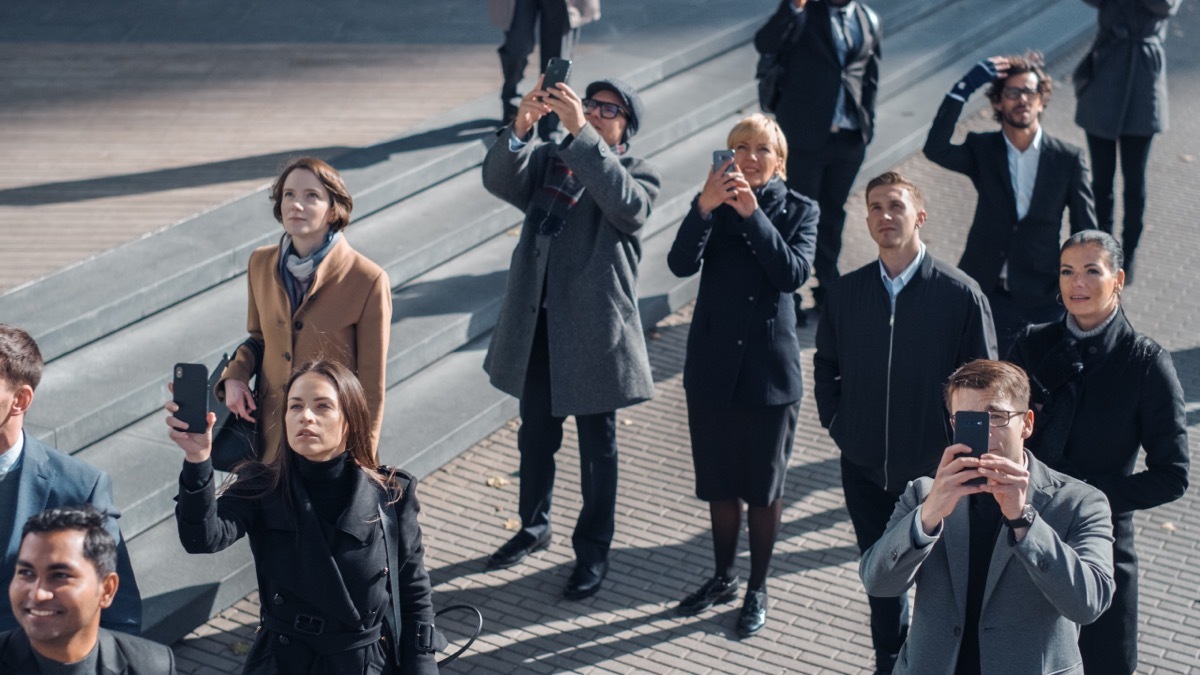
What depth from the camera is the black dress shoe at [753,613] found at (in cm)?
663

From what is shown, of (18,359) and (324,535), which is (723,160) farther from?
(18,359)

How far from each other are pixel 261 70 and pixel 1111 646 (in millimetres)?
8417

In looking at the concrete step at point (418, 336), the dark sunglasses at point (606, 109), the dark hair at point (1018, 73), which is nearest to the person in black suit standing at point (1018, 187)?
the dark hair at point (1018, 73)

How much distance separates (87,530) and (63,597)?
0.17 metres

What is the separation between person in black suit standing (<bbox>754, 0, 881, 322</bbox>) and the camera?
9.30 meters

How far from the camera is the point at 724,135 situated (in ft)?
39.9

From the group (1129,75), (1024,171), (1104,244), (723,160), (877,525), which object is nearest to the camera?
(1104,244)

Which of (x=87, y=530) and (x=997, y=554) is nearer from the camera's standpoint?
(x=87, y=530)

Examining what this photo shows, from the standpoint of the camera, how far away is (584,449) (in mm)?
6914

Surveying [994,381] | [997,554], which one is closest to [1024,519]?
[997,554]

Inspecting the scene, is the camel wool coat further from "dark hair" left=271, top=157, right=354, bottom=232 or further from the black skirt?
the black skirt

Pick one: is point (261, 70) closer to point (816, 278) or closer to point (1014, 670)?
point (816, 278)

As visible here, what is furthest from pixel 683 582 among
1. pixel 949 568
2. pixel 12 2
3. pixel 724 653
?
pixel 12 2

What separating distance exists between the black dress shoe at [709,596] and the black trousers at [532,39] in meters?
4.38
